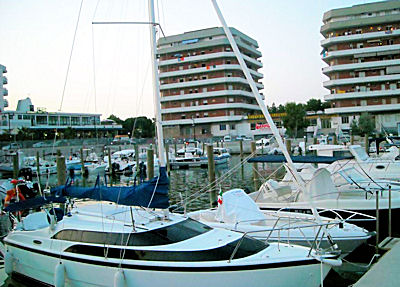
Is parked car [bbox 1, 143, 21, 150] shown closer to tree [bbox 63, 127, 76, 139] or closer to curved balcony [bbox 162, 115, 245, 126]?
tree [bbox 63, 127, 76, 139]

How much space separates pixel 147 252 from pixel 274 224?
4.15 meters

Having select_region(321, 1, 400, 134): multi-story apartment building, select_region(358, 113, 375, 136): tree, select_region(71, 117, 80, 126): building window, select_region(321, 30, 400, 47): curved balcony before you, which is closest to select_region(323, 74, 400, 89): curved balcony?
select_region(321, 1, 400, 134): multi-story apartment building

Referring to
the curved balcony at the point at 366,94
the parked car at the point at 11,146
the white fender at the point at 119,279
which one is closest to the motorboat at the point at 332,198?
the white fender at the point at 119,279

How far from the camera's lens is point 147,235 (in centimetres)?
805

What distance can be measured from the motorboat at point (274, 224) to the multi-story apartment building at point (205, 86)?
65.1m

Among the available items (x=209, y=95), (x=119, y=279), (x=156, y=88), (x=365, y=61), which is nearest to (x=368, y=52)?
(x=365, y=61)

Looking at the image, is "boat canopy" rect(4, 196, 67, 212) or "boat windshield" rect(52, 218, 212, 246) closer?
"boat windshield" rect(52, 218, 212, 246)

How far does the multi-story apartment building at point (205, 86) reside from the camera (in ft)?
254

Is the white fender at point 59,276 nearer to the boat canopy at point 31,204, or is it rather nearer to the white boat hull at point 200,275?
the white boat hull at point 200,275

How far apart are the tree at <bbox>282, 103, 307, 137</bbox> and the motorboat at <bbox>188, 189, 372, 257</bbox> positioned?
61308 mm

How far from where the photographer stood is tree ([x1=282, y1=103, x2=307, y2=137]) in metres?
71.1

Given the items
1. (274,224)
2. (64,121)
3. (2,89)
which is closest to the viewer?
(274,224)

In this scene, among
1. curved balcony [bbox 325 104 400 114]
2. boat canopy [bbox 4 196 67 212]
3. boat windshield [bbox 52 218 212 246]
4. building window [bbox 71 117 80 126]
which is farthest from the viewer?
building window [bbox 71 117 80 126]

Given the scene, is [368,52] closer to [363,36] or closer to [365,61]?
[365,61]
